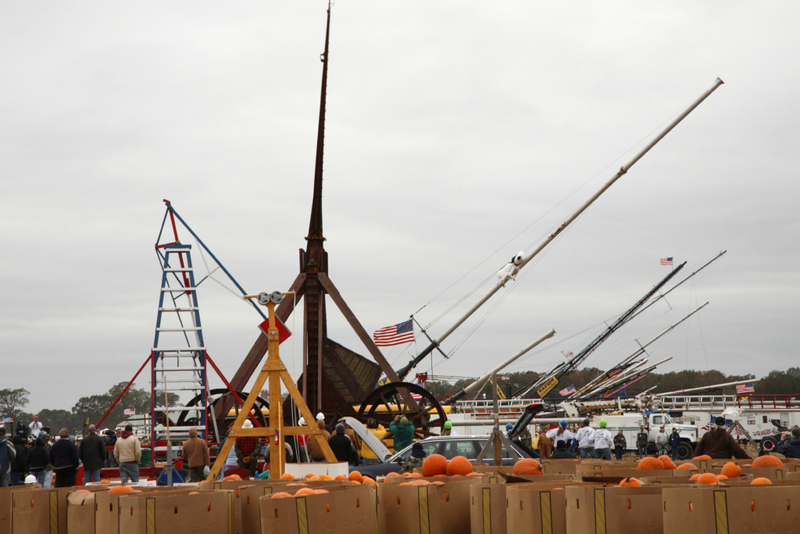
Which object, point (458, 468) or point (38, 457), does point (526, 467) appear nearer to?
point (458, 468)

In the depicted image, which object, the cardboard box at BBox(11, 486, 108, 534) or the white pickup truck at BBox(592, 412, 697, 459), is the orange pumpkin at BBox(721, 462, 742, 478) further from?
the white pickup truck at BBox(592, 412, 697, 459)

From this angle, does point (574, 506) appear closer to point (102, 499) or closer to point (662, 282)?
point (102, 499)

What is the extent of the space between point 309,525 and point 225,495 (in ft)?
3.03

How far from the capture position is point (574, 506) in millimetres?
5449

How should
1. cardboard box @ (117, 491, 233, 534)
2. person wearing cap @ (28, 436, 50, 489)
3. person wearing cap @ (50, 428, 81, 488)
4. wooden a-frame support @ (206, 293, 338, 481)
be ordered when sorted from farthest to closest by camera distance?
person wearing cap @ (28, 436, 50, 489) → person wearing cap @ (50, 428, 81, 488) → wooden a-frame support @ (206, 293, 338, 481) → cardboard box @ (117, 491, 233, 534)

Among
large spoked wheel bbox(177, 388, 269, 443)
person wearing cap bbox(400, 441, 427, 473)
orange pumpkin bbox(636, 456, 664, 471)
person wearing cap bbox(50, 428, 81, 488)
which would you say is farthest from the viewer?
large spoked wheel bbox(177, 388, 269, 443)

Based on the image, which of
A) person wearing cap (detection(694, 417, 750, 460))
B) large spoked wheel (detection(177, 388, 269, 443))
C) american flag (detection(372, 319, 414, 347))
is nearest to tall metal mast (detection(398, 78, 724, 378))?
american flag (detection(372, 319, 414, 347))

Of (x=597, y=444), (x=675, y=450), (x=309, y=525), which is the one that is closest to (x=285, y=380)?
(x=309, y=525)

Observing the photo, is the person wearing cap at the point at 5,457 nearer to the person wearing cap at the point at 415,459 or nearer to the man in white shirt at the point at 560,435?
the person wearing cap at the point at 415,459

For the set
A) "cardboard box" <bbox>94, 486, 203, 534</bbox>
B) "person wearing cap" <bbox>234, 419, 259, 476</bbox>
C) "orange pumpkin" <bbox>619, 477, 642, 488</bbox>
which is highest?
"orange pumpkin" <bbox>619, 477, 642, 488</bbox>

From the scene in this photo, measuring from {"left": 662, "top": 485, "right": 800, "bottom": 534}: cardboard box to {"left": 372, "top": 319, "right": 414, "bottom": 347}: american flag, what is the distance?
25.9 m

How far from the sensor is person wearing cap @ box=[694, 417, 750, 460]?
1072cm

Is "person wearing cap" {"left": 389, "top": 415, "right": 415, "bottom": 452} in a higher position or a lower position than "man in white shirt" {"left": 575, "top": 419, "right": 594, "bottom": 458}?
higher

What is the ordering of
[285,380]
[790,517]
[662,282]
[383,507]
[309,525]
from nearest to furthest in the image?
[790,517], [309,525], [383,507], [285,380], [662,282]
